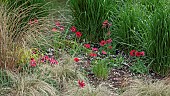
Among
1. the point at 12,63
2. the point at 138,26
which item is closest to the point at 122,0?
the point at 138,26

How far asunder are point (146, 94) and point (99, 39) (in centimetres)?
188

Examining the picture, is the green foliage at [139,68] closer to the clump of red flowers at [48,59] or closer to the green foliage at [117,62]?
the green foliage at [117,62]

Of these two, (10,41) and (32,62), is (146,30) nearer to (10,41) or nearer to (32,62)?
(32,62)

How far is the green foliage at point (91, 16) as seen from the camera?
5.71 m

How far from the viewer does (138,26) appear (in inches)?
207

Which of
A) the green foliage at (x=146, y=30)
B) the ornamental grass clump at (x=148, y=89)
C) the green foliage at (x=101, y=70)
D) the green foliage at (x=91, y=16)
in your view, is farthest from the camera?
the green foliage at (x=91, y=16)

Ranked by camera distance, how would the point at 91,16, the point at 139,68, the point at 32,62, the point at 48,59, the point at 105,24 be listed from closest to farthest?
the point at 32,62, the point at 48,59, the point at 139,68, the point at 105,24, the point at 91,16

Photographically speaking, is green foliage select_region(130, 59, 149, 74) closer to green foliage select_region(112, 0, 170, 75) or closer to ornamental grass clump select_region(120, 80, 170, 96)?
green foliage select_region(112, 0, 170, 75)

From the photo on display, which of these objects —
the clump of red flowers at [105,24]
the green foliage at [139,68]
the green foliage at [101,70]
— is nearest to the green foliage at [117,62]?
the green foliage at [139,68]

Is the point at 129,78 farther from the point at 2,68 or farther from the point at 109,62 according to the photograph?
the point at 2,68

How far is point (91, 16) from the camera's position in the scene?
19.0 ft

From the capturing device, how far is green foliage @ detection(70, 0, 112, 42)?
225 inches

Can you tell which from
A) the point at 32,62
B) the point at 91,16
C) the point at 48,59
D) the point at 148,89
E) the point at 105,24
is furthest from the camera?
the point at 91,16

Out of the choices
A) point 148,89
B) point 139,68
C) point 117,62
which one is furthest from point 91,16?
point 148,89
